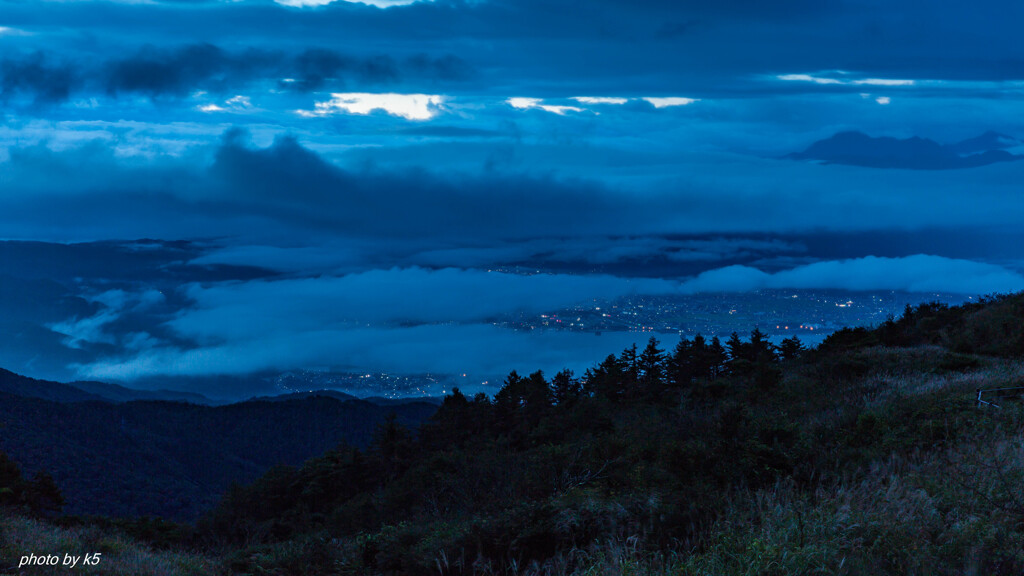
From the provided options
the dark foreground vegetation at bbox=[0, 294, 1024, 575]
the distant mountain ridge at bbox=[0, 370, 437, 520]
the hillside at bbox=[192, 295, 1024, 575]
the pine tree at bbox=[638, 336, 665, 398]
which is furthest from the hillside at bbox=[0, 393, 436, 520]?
the hillside at bbox=[192, 295, 1024, 575]

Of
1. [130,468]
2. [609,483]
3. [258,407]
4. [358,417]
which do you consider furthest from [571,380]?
[258,407]

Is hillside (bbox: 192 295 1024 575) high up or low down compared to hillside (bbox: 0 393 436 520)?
→ up

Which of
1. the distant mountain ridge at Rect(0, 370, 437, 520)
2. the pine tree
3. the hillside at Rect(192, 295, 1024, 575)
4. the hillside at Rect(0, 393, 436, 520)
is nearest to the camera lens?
the hillside at Rect(192, 295, 1024, 575)

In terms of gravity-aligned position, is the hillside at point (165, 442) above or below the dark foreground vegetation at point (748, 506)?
below

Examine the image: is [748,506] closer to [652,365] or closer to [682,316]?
[652,365]

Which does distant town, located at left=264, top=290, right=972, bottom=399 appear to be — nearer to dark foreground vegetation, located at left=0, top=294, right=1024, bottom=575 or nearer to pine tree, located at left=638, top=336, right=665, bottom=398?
pine tree, located at left=638, top=336, right=665, bottom=398

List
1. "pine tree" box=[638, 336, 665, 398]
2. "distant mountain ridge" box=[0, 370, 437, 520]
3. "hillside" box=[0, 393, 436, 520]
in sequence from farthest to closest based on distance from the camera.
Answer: "distant mountain ridge" box=[0, 370, 437, 520] → "hillside" box=[0, 393, 436, 520] → "pine tree" box=[638, 336, 665, 398]

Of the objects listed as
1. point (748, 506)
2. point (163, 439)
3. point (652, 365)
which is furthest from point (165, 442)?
point (748, 506)

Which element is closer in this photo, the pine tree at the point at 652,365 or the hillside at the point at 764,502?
the hillside at the point at 764,502

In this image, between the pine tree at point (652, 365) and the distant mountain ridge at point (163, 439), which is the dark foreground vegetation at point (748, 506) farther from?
the distant mountain ridge at point (163, 439)

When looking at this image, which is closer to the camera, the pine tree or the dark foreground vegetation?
the dark foreground vegetation

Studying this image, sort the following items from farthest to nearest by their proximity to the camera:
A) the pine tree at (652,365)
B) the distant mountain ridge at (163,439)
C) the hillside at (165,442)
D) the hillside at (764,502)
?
1. the distant mountain ridge at (163,439)
2. the hillside at (165,442)
3. the pine tree at (652,365)
4. the hillside at (764,502)

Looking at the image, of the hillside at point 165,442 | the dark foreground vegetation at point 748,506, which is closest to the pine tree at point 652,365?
the dark foreground vegetation at point 748,506

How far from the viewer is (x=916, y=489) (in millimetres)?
8078
